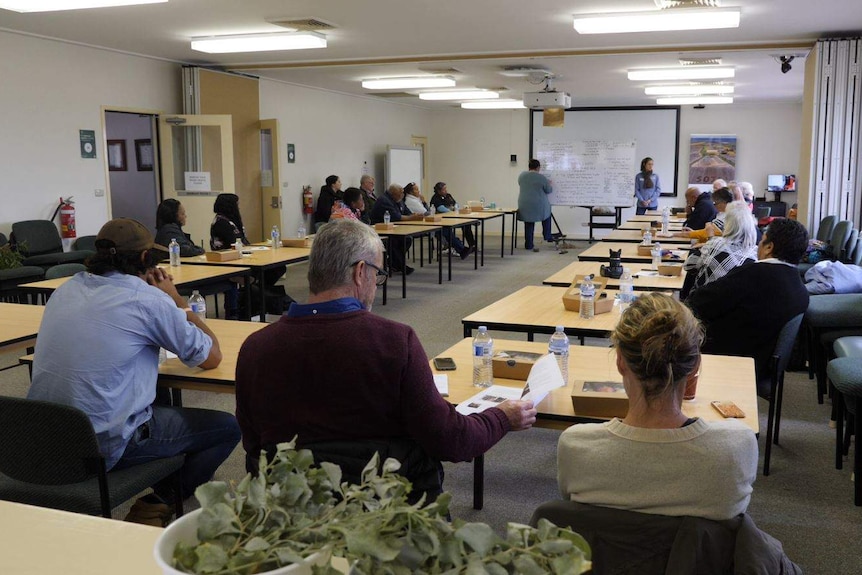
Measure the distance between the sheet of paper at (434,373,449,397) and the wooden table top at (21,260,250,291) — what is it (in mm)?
2811

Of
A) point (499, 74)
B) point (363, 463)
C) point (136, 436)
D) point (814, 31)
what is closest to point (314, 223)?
point (499, 74)

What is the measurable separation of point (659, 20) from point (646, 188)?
739 cm

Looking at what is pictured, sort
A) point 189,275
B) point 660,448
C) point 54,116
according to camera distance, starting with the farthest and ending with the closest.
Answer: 1. point 54,116
2. point 189,275
3. point 660,448

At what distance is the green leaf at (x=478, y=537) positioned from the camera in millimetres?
765

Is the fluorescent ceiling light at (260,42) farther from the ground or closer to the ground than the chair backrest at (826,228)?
farther from the ground

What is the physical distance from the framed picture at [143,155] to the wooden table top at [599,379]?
815 cm

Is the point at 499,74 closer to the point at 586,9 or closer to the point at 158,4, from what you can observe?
the point at 586,9

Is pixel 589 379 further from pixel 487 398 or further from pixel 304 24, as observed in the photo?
pixel 304 24

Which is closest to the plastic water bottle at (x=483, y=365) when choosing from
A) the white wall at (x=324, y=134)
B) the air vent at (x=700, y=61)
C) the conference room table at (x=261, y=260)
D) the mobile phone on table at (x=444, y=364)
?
the mobile phone on table at (x=444, y=364)

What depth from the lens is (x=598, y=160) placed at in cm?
1534

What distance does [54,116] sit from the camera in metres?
7.67

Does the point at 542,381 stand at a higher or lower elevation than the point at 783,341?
higher

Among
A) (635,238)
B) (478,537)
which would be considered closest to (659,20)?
(635,238)

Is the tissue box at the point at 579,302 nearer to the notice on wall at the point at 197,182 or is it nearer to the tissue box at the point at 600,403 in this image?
the tissue box at the point at 600,403
